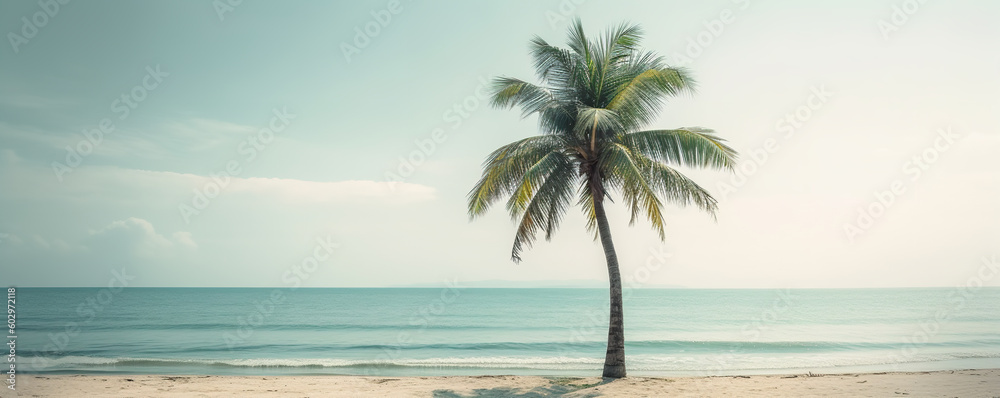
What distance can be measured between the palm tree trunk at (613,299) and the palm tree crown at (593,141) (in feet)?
0.80

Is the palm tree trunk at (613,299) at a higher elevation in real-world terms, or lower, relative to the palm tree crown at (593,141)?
lower

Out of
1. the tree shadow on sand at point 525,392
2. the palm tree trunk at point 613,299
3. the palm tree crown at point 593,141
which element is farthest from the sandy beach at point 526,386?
the palm tree crown at point 593,141

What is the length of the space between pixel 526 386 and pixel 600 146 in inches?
210

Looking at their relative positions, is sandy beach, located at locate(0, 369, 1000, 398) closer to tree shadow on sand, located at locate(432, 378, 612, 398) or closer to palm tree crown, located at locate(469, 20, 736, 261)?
tree shadow on sand, located at locate(432, 378, 612, 398)

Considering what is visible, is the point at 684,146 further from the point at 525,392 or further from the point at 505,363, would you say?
the point at 505,363

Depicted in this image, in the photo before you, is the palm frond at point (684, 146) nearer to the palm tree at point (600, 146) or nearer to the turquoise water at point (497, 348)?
the palm tree at point (600, 146)

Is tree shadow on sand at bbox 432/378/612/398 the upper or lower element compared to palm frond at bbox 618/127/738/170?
lower

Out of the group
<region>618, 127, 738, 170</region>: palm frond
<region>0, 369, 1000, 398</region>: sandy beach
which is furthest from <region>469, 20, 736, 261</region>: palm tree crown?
<region>0, 369, 1000, 398</region>: sandy beach

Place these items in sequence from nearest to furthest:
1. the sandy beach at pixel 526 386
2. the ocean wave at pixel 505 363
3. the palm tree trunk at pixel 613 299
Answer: the sandy beach at pixel 526 386
the palm tree trunk at pixel 613 299
the ocean wave at pixel 505 363

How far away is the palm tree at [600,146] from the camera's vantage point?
11008 mm

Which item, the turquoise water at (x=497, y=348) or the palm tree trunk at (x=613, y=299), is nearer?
the palm tree trunk at (x=613, y=299)

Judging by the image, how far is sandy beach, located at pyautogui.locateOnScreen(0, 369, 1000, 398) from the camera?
1027cm

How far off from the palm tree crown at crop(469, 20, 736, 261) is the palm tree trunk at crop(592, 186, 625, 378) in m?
0.24

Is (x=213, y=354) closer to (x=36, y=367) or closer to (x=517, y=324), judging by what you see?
(x=36, y=367)
